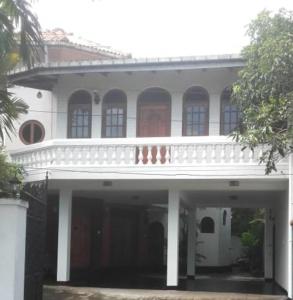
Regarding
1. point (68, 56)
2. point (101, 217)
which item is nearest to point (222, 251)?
point (101, 217)

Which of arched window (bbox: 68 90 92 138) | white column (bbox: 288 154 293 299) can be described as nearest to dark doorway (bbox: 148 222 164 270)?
arched window (bbox: 68 90 92 138)

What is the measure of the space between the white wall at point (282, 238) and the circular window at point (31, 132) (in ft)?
26.2

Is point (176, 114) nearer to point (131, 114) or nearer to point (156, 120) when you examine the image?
point (156, 120)

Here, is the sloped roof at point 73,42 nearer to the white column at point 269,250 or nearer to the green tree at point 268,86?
the white column at point 269,250

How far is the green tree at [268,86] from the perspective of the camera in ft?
44.2

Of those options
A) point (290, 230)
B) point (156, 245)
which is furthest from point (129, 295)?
point (156, 245)

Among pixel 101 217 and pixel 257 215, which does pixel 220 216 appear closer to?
pixel 257 215

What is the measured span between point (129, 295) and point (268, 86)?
21.8 ft

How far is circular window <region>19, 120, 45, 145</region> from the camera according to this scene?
21391 mm

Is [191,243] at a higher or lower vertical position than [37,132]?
lower

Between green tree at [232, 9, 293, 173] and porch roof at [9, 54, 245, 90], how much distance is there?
295 centimetres

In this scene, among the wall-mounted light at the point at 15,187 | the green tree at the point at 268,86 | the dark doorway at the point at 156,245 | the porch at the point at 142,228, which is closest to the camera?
the wall-mounted light at the point at 15,187

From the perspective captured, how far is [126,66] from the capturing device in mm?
18922

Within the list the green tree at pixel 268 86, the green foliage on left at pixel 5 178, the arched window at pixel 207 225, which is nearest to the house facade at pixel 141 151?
the green tree at pixel 268 86
